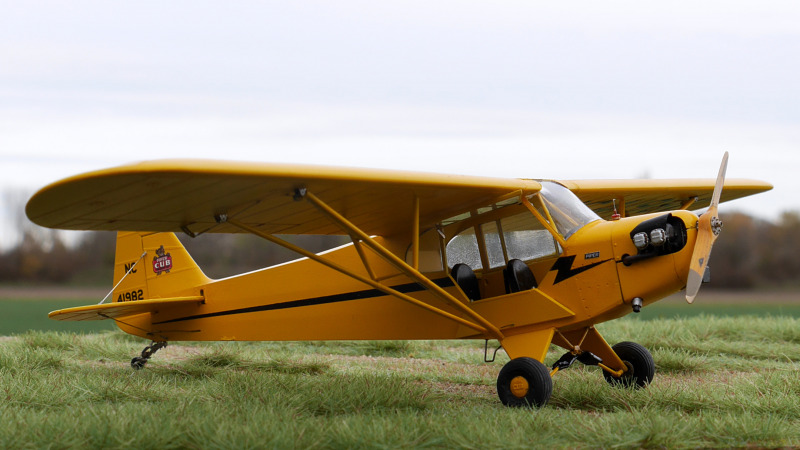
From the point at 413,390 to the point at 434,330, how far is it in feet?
3.15

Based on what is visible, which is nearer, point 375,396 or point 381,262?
point 375,396

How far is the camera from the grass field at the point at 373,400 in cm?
462

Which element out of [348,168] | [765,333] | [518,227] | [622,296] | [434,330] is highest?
[348,168]

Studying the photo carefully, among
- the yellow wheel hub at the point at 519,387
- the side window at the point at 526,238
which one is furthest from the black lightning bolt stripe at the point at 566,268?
the yellow wheel hub at the point at 519,387

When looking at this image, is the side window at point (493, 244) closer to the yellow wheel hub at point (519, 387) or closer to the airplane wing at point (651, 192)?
the yellow wheel hub at point (519, 387)

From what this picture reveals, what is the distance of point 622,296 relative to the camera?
6.26 metres

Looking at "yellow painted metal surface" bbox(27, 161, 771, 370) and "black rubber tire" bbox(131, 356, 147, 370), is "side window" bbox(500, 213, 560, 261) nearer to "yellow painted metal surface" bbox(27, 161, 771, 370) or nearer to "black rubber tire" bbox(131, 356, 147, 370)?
"yellow painted metal surface" bbox(27, 161, 771, 370)

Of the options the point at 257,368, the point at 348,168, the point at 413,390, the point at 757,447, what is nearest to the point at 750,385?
the point at 757,447

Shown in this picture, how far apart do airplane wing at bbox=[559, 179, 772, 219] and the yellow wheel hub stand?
2674 mm

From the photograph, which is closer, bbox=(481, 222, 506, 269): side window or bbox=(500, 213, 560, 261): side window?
bbox=(500, 213, 560, 261): side window

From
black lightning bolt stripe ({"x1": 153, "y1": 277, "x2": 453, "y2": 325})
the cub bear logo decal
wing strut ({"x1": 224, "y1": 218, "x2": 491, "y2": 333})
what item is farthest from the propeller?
the cub bear logo decal

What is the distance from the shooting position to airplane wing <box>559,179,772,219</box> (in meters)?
8.49

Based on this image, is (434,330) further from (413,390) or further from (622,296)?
(622,296)

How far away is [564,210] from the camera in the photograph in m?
6.70
